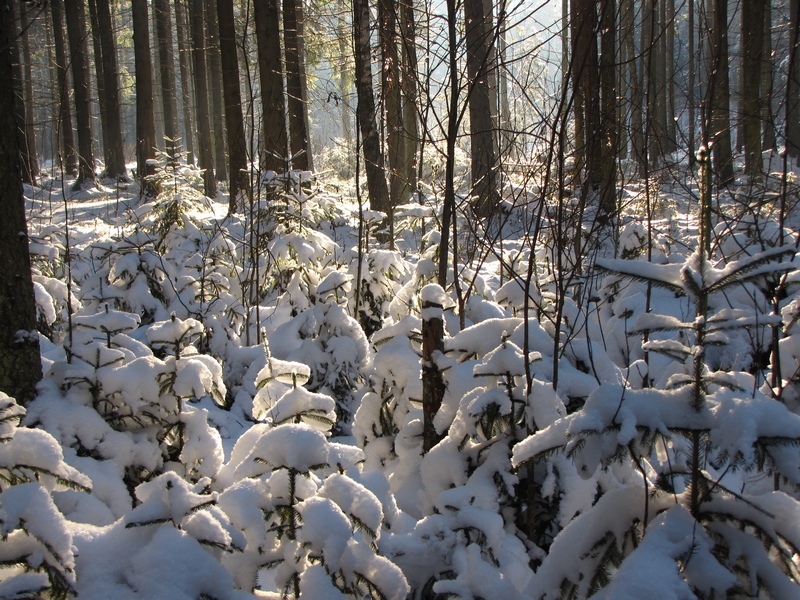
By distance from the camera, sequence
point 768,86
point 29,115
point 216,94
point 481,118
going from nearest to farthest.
Result: 1. point 481,118
2. point 768,86
3. point 29,115
4. point 216,94

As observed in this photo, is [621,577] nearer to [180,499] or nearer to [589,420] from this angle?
[589,420]

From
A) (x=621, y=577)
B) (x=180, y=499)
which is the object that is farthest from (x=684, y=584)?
(x=180, y=499)

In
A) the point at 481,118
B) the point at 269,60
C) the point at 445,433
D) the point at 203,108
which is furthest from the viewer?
the point at 203,108

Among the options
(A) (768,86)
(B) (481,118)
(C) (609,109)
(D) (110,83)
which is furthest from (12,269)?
(D) (110,83)

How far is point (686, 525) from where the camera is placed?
1374 mm

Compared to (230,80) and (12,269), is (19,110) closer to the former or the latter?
(230,80)

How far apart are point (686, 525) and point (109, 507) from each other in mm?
2350

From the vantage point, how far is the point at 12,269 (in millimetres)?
2898

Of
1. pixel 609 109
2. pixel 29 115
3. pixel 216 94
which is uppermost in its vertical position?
pixel 216 94

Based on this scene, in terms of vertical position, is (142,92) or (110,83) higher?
(110,83)

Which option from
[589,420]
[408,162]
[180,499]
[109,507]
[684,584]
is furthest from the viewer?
[408,162]

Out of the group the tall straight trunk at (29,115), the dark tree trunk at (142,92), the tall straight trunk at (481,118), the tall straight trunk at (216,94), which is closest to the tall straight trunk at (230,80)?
the tall straight trunk at (29,115)

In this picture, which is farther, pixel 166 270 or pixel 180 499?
pixel 166 270

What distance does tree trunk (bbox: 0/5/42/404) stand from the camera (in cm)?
286
